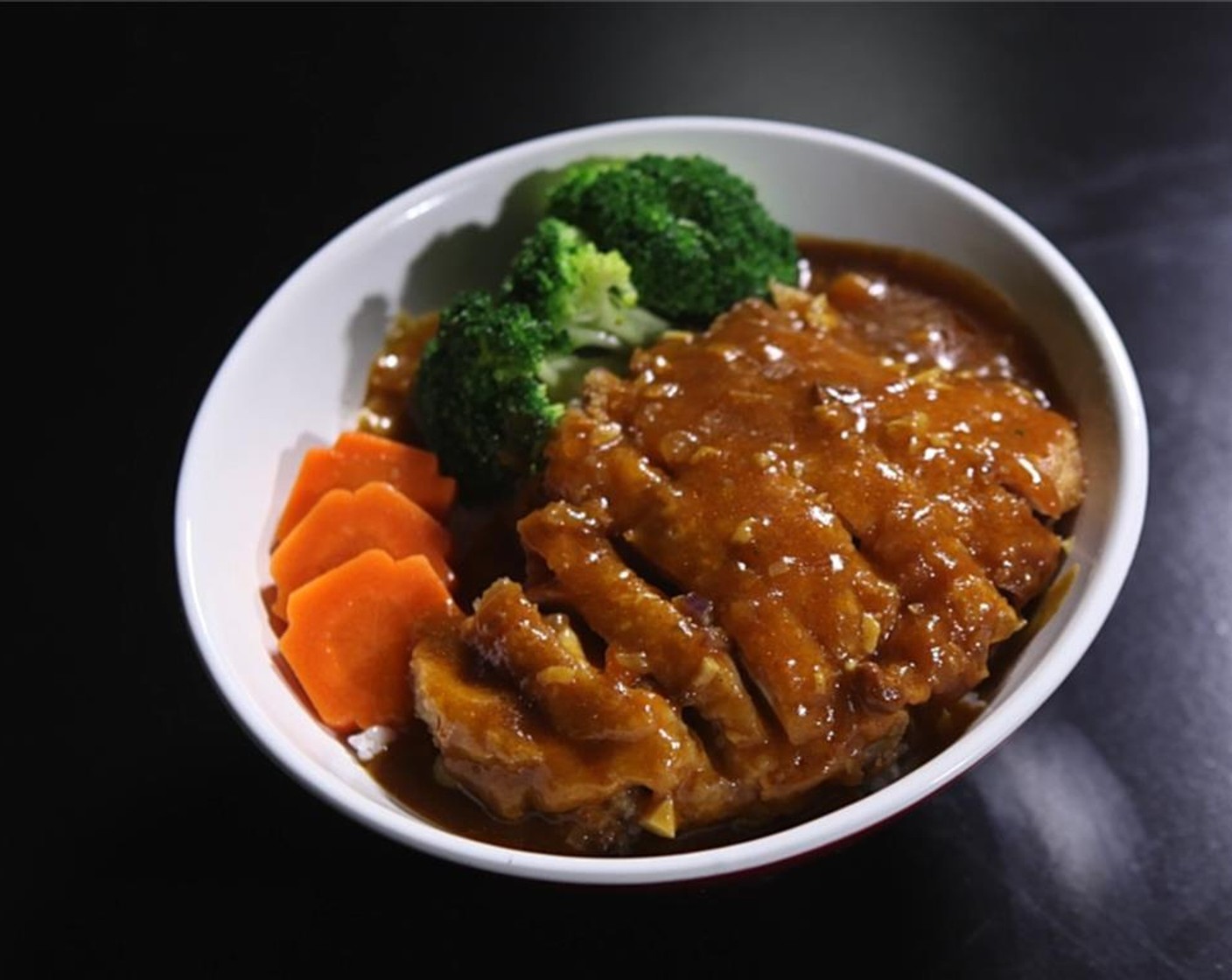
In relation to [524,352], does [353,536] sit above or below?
below

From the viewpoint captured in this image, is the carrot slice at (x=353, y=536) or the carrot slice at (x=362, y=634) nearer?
the carrot slice at (x=362, y=634)

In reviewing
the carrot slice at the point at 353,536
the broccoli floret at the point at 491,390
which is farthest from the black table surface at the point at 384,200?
the broccoli floret at the point at 491,390

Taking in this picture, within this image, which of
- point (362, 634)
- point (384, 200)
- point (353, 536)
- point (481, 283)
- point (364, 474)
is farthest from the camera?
point (384, 200)

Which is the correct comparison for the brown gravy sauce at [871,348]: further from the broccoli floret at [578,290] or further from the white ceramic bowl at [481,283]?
the broccoli floret at [578,290]

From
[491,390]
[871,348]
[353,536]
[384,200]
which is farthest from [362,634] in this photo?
[384,200]

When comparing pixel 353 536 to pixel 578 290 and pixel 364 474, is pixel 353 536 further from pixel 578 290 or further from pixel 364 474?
pixel 578 290

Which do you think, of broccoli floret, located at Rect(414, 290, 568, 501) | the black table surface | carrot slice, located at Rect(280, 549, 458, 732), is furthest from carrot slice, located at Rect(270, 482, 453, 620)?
the black table surface

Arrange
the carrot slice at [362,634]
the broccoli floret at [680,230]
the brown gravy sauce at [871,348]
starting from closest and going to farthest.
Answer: the brown gravy sauce at [871,348] → the carrot slice at [362,634] → the broccoli floret at [680,230]
